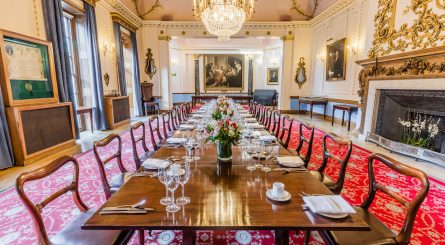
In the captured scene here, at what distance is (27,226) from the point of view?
208cm

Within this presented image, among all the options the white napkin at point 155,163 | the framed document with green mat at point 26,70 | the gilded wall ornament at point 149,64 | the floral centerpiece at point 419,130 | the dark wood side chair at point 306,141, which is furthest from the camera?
the gilded wall ornament at point 149,64

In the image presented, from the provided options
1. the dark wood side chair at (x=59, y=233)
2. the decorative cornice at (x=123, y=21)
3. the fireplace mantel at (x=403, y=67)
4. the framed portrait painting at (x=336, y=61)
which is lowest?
the dark wood side chair at (x=59, y=233)

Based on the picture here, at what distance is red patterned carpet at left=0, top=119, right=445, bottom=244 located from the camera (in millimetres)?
1898

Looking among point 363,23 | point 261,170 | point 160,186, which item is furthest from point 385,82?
point 160,186

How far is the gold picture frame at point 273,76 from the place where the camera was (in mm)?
12570

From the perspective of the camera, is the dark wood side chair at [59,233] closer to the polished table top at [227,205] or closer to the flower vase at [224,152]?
the polished table top at [227,205]

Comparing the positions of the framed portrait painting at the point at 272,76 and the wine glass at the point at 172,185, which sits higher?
the framed portrait painting at the point at 272,76

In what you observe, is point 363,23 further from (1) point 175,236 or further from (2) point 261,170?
(1) point 175,236

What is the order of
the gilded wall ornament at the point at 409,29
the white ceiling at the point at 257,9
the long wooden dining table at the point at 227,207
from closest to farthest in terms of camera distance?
1. the long wooden dining table at the point at 227,207
2. the gilded wall ornament at the point at 409,29
3. the white ceiling at the point at 257,9

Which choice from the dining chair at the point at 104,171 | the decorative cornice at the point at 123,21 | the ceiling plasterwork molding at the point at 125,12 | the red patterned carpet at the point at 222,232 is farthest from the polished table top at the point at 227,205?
the ceiling plasterwork molding at the point at 125,12

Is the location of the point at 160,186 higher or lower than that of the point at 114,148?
higher

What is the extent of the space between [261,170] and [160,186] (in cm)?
74

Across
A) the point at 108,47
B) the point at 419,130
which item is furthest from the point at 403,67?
the point at 108,47

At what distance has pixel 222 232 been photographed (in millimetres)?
1981
